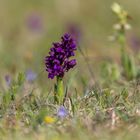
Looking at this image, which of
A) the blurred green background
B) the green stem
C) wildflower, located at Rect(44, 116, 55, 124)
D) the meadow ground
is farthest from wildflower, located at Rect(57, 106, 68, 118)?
the blurred green background

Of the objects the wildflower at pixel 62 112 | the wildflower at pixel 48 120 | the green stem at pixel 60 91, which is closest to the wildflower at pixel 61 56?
the green stem at pixel 60 91

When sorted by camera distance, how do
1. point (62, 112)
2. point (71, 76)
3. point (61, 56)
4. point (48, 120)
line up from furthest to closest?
point (71, 76), point (61, 56), point (62, 112), point (48, 120)

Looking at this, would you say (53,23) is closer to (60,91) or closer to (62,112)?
(60,91)

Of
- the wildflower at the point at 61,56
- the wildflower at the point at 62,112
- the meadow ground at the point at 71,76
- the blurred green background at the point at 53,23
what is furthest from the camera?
the blurred green background at the point at 53,23

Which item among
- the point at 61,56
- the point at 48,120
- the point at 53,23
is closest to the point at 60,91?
the point at 61,56

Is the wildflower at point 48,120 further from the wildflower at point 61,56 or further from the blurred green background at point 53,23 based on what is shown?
the blurred green background at point 53,23

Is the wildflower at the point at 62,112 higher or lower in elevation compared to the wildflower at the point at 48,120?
higher

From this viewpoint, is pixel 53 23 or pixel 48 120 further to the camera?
pixel 53 23

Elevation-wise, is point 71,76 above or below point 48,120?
above

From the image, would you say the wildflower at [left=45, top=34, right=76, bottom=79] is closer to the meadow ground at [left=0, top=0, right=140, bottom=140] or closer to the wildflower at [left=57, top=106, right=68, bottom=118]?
the meadow ground at [left=0, top=0, right=140, bottom=140]
